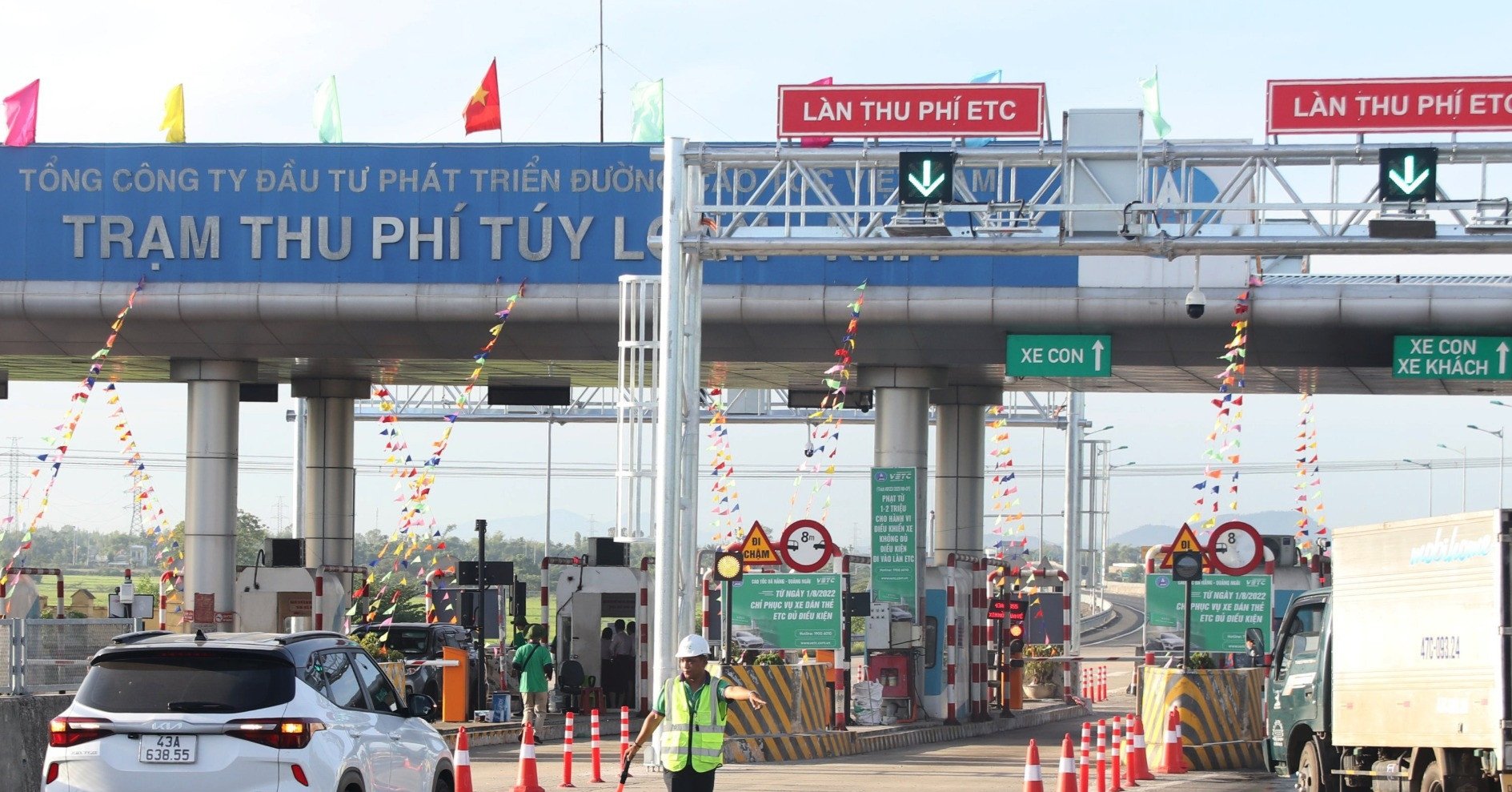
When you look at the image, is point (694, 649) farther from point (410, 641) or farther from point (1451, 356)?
point (410, 641)

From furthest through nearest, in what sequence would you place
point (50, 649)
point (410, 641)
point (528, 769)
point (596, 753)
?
point (410, 641), point (596, 753), point (528, 769), point (50, 649)

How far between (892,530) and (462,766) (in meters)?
14.8

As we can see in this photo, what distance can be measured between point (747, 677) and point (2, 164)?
45.3 ft

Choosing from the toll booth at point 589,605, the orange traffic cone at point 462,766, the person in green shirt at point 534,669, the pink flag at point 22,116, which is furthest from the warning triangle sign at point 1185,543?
the pink flag at point 22,116

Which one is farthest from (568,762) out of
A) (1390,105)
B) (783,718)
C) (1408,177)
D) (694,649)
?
(1390,105)

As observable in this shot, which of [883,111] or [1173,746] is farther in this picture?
[1173,746]

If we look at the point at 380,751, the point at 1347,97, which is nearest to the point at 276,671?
the point at 380,751

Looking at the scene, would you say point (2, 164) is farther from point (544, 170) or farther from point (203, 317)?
point (544, 170)

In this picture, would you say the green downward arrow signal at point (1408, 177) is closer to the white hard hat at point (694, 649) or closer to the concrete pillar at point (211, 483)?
the white hard hat at point (694, 649)

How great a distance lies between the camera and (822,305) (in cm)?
2717

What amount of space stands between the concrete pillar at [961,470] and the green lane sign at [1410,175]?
15155mm

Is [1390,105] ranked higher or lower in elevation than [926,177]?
higher

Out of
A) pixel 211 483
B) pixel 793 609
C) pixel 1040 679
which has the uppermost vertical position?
pixel 211 483

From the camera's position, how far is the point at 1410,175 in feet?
64.7
